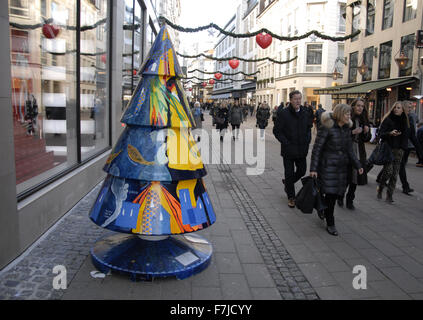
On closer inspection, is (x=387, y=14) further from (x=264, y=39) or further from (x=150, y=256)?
(x=150, y=256)

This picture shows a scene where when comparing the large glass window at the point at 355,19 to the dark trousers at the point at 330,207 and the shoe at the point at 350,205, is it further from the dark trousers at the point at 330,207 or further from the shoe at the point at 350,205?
the dark trousers at the point at 330,207

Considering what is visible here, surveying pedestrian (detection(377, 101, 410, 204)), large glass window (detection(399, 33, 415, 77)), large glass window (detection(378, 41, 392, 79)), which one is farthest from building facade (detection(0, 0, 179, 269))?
large glass window (detection(378, 41, 392, 79))

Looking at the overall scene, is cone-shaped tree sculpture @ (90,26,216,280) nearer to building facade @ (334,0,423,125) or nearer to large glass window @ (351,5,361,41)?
building facade @ (334,0,423,125)

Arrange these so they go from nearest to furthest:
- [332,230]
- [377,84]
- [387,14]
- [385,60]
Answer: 1. [332,230]
2. [377,84]
3. [385,60]
4. [387,14]

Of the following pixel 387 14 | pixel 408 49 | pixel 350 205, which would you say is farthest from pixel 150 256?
pixel 387 14

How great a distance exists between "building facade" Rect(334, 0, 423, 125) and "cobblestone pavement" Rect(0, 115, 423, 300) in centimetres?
1334

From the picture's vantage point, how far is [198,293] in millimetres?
3438

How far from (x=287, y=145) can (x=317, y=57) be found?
35.4m

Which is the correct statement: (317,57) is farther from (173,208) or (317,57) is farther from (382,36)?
(173,208)

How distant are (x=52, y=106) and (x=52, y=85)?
0.31 metres

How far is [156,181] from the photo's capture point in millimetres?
3615

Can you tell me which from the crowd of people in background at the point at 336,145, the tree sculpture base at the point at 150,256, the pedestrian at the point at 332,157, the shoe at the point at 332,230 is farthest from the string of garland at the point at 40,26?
the shoe at the point at 332,230

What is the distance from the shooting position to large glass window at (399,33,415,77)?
18984 mm
